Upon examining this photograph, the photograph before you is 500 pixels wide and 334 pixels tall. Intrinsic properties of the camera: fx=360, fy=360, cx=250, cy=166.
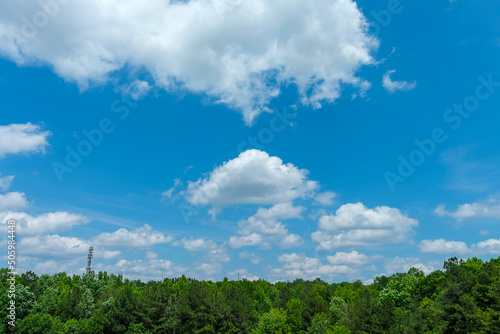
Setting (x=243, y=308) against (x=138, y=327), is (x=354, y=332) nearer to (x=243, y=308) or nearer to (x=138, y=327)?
(x=243, y=308)

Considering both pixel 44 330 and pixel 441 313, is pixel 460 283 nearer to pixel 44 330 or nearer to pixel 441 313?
pixel 441 313

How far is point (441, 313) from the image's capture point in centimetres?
5856

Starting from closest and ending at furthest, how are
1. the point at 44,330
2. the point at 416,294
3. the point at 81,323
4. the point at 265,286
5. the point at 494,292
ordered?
the point at 494,292, the point at 44,330, the point at 81,323, the point at 416,294, the point at 265,286

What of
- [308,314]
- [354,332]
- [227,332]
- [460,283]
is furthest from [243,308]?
[460,283]

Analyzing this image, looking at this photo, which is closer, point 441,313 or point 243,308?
point 441,313

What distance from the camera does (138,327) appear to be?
271 ft

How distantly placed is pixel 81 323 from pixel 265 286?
9174cm

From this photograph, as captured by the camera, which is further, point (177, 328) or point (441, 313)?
point (177, 328)

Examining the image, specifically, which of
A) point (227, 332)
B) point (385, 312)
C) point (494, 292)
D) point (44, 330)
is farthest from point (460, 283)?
point (44, 330)

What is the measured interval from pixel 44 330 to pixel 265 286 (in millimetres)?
104428

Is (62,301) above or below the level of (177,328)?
above

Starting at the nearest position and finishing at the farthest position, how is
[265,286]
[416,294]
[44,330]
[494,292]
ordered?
[494,292] → [44,330] → [416,294] → [265,286]

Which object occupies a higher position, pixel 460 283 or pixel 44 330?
pixel 460 283

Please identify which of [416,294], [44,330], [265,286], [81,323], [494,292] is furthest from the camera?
[265,286]
